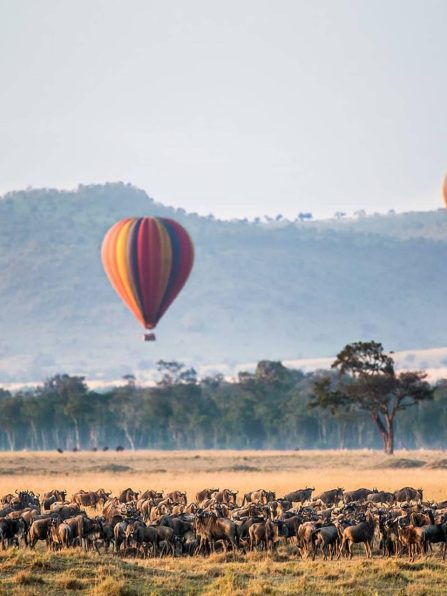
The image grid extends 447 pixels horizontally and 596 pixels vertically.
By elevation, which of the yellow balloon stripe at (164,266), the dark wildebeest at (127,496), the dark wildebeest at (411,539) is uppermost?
the yellow balloon stripe at (164,266)

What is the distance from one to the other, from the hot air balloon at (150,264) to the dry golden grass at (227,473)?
38.6 feet

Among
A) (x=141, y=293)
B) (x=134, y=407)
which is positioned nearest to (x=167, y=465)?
(x=141, y=293)

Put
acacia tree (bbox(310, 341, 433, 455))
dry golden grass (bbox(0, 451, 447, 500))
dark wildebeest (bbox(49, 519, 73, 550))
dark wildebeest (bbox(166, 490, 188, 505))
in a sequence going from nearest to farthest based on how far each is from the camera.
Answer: dark wildebeest (bbox(49, 519, 73, 550)), dark wildebeest (bbox(166, 490, 188, 505)), dry golden grass (bbox(0, 451, 447, 500)), acacia tree (bbox(310, 341, 433, 455))

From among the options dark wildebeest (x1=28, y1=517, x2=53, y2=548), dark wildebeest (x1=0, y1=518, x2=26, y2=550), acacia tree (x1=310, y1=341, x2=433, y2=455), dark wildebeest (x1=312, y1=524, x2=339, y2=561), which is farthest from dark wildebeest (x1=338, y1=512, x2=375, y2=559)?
acacia tree (x1=310, y1=341, x2=433, y2=455)

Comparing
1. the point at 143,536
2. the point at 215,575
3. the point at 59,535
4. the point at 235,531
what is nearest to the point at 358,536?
the point at 235,531

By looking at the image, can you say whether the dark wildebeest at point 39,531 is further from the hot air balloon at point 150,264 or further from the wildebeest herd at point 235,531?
the hot air balloon at point 150,264

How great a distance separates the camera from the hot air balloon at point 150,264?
109m

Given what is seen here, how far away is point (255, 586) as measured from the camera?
32.8 meters

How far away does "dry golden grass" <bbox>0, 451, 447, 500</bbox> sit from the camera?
220 ft

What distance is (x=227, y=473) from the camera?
82062 millimetres

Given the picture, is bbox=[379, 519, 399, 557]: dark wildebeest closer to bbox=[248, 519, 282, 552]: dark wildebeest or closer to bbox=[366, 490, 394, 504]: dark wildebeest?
bbox=[248, 519, 282, 552]: dark wildebeest

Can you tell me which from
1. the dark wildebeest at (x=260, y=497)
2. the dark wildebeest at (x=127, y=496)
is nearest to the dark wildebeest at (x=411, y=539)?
the dark wildebeest at (x=260, y=497)

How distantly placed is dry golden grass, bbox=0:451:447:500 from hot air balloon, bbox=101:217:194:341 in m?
11.8

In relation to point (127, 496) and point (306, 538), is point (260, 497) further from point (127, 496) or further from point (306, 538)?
point (306, 538)
